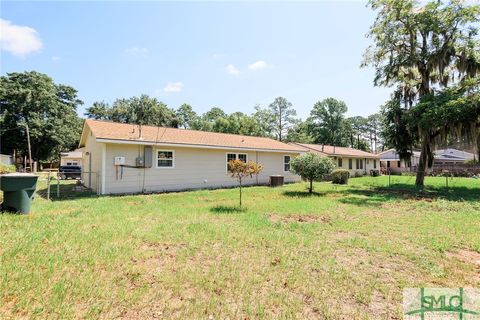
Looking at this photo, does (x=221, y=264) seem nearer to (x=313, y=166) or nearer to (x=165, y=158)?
(x=313, y=166)

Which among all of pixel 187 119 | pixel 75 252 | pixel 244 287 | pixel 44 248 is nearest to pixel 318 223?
pixel 244 287

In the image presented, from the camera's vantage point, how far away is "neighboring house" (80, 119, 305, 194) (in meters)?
11.5

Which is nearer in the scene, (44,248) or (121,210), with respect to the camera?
(44,248)

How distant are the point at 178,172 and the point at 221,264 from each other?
10095 millimetres

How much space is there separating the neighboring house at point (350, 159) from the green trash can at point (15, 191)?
74.7 feet

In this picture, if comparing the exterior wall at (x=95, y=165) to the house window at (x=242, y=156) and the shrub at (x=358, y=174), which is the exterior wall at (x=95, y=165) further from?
the shrub at (x=358, y=174)

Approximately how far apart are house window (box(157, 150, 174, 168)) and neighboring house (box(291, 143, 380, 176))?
53.1 ft

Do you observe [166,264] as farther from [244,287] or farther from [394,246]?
[394,246]

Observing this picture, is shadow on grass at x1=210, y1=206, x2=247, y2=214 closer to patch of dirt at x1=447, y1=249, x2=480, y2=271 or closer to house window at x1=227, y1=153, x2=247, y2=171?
patch of dirt at x1=447, y1=249, x2=480, y2=271

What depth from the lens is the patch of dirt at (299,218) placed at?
7105 millimetres

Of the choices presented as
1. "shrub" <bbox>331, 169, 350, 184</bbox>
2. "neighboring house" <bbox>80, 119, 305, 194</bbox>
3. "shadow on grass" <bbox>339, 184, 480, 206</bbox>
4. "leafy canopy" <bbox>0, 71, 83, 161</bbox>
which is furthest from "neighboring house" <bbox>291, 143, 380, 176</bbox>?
"leafy canopy" <bbox>0, 71, 83, 161</bbox>

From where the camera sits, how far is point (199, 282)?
340 centimetres

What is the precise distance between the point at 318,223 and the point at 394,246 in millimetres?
2035
